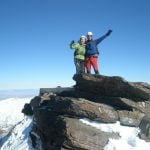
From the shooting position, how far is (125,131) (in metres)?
24.0

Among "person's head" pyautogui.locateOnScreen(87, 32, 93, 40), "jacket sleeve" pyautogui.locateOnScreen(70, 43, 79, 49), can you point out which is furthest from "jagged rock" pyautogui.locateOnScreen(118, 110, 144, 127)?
"person's head" pyautogui.locateOnScreen(87, 32, 93, 40)

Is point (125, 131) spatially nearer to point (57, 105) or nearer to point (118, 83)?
point (118, 83)

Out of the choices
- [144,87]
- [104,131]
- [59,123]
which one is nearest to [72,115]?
[59,123]

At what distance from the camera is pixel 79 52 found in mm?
28766

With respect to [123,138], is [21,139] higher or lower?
lower

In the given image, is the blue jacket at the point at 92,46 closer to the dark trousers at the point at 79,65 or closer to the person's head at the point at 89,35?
the person's head at the point at 89,35

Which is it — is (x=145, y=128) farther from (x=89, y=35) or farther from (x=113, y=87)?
(x=89, y=35)

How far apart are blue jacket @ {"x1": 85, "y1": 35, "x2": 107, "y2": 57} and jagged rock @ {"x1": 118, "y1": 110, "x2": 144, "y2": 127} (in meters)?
6.38

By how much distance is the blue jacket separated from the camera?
93.4 feet

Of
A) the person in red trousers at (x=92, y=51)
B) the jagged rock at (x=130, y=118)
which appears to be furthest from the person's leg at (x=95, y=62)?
the jagged rock at (x=130, y=118)

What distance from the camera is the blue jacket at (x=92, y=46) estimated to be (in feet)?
93.4

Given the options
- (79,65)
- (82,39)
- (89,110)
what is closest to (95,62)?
(79,65)

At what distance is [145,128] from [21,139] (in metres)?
13.5

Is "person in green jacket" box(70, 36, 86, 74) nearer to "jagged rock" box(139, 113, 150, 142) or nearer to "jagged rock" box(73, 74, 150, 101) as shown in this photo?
"jagged rock" box(73, 74, 150, 101)
